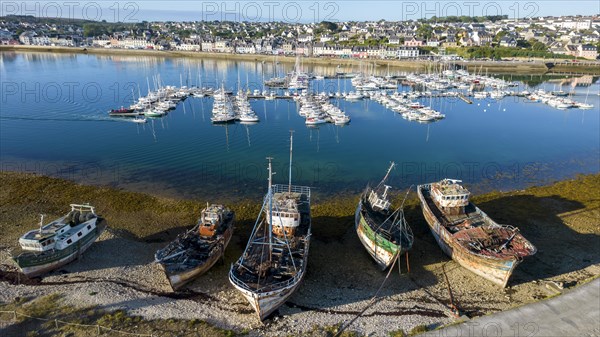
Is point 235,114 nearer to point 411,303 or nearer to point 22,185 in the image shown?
point 22,185

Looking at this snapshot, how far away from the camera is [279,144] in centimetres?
5362

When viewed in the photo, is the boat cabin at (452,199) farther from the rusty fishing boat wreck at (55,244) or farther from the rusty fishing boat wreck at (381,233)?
the rusty fishing boat wreck at (55,244)

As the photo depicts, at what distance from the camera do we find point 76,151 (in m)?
48.6

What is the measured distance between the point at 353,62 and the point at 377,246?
129419 millimetres

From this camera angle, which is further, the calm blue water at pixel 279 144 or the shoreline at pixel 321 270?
the calm blue water at pixel 279 144

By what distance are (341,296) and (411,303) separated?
4.08 m

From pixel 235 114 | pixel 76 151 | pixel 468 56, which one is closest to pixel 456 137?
pixel 235 114

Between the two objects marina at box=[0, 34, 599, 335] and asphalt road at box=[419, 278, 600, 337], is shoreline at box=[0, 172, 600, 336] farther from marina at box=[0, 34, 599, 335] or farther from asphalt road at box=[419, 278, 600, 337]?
asphalt road at box=[419, 278, 600, 337]

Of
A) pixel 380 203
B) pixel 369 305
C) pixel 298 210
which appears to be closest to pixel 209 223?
pixel 298 210

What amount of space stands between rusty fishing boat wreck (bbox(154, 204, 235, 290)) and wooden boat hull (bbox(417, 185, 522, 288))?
15.5 metres

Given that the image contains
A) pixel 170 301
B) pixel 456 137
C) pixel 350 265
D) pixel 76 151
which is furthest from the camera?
pixel 456 137

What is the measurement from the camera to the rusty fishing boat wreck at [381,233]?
24.0m

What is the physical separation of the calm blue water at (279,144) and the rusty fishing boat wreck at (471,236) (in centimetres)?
1081

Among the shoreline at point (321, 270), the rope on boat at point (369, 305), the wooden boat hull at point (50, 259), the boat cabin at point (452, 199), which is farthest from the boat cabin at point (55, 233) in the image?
the boat cabin at point (452, 199)
